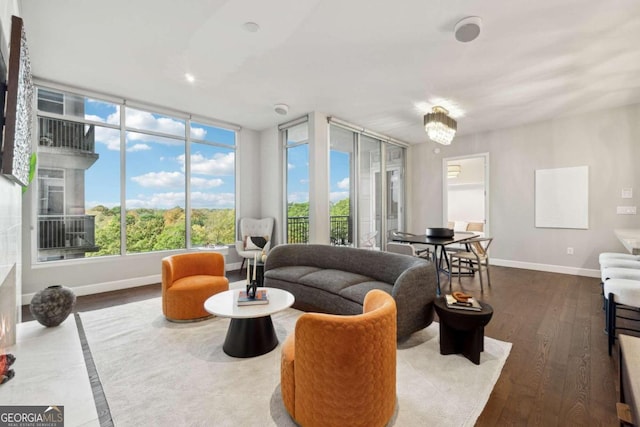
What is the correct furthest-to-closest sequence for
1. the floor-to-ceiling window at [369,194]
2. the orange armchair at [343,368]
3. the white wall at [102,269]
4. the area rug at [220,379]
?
the floor-to-ceiling window at [369,194] < the white wall at [102,269] < the area rug at [220,379] < the orange armchair at [343,368]

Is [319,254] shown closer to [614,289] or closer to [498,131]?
[614,289]

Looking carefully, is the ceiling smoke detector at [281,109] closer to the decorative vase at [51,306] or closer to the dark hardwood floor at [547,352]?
the dark hardwood floor at [547,352]

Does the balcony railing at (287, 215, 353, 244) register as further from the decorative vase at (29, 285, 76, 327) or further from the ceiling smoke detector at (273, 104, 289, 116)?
the decorative vase at (29, 285, 76, 327)

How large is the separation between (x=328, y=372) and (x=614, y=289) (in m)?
2.51

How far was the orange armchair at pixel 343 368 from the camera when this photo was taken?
1.32 meters

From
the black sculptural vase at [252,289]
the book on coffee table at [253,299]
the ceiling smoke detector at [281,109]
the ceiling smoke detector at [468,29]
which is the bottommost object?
the book on coffee table at [253,299]

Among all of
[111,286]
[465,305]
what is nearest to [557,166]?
[465,305]

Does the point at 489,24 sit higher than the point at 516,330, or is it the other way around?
the point at 489,24

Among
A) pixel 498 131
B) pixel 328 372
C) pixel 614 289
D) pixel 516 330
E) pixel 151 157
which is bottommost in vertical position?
pixel 516 330

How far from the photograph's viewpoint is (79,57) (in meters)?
3.09

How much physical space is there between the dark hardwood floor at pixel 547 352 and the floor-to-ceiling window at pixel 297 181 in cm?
244

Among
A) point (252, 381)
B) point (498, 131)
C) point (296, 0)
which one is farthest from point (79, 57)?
point (498, 131)

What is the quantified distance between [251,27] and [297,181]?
2.96 m

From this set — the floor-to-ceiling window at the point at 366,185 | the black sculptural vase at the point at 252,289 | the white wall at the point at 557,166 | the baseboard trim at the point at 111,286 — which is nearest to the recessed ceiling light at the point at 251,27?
the black sculptural vase at the point at 252,289
